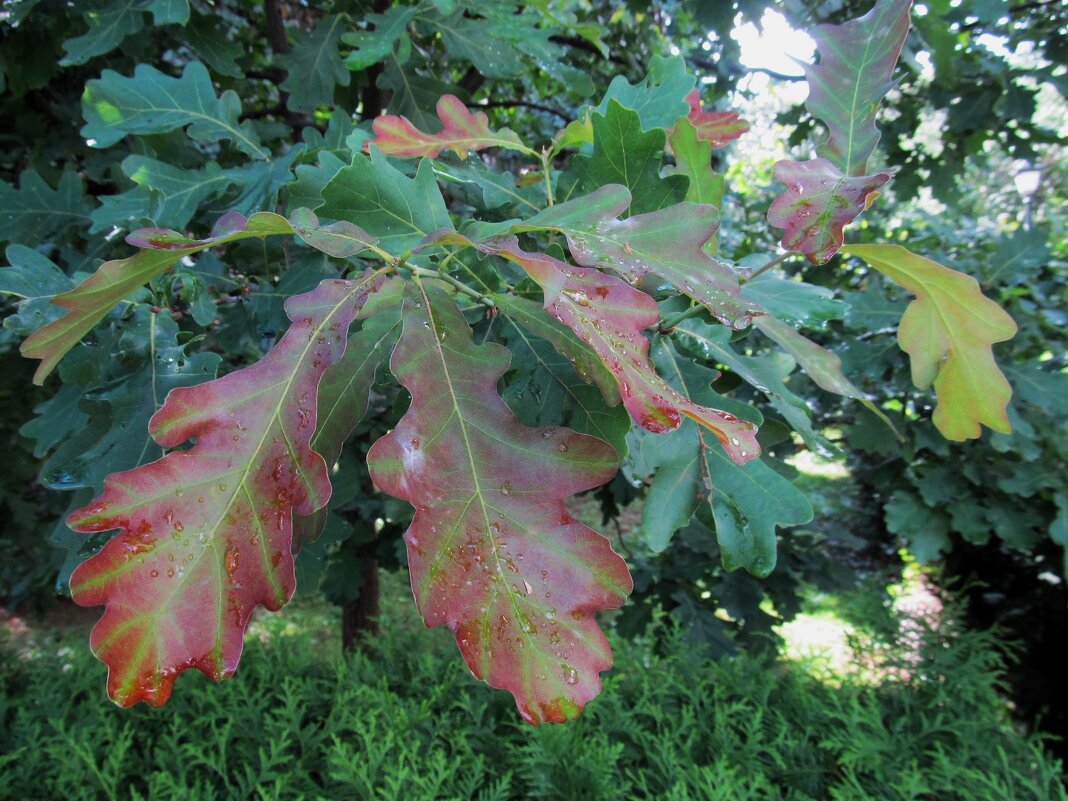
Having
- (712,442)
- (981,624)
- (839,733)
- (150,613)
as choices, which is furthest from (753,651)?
(150,613)

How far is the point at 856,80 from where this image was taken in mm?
758

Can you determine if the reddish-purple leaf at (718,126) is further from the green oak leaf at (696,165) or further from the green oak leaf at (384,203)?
the green oak leaf at (384,203)

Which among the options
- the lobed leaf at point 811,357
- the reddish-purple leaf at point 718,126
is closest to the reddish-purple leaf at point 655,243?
the lobed leaf at point 811,357

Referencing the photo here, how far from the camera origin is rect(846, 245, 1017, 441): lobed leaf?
0.74m

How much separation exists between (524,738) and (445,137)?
172cm

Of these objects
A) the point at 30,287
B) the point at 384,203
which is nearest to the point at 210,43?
the point at 30,287

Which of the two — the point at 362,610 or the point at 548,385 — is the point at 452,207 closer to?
the point at 548,385

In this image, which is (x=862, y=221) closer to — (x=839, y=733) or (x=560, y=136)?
(x=839, y=733)

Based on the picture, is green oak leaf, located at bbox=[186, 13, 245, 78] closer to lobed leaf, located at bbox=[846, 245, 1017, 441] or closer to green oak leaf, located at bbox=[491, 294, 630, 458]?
green oak leaf, located at bbox=[491, 294, 630, 458]

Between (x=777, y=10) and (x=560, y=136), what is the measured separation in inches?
60.9

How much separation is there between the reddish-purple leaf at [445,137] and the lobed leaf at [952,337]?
509 millimetres

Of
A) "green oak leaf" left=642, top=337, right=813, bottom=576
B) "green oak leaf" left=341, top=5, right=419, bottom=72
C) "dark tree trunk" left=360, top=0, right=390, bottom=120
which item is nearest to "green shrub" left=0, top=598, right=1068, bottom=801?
"green oak leaf" left=642, top=337, right=813, bottom=576

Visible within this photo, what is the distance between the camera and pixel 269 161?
129 centimetres

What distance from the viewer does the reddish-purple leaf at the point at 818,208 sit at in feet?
2.13
